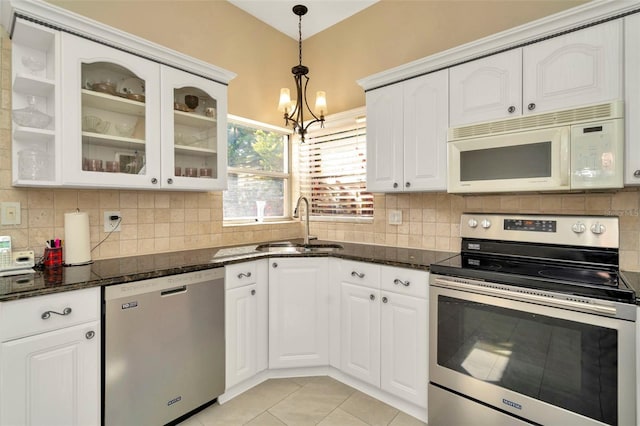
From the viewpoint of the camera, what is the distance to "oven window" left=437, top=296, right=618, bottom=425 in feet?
4.27

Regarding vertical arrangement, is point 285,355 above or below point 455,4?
below

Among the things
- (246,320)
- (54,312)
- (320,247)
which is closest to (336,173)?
(320,247)

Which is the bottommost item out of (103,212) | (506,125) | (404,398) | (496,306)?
(404,398)

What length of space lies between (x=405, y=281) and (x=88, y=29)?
2.30m

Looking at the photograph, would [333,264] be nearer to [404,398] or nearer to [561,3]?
[404,398]

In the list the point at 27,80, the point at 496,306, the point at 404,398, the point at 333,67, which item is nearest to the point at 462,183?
the point at 496,306

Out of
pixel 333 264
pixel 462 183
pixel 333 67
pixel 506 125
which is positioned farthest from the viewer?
pixel 333 67

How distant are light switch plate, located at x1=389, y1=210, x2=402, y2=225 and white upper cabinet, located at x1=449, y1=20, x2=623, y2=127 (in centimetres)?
85

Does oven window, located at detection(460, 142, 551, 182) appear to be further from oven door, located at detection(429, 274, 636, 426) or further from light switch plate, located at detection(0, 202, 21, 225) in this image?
light switch plate, located at detection(0, 202, 21, 225)

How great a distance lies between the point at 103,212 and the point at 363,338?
1922 millimetres

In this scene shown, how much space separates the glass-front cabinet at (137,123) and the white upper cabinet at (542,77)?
173 centimetres

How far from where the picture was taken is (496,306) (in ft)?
5.11

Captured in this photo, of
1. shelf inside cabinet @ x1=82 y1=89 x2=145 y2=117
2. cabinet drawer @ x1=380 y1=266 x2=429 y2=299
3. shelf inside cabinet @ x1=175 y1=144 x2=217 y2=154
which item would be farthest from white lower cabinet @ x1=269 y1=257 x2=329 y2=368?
shelf inside cabinet @ x1=82 y1=89 x2=145 y2=117

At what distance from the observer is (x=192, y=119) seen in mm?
2203
